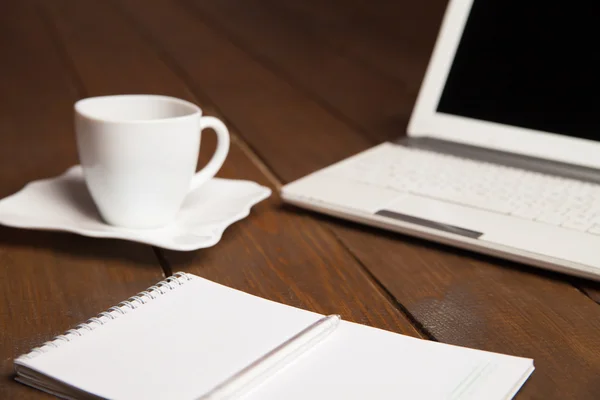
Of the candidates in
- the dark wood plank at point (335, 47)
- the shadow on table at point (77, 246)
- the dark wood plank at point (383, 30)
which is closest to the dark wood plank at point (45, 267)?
the shadow on table at point (77, 246)

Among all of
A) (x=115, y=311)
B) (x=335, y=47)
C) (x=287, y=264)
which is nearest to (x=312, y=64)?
→ (x=335, y=47)

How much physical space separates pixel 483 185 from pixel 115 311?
1.41ft

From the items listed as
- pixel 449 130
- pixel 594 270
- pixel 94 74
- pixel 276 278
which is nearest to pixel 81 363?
pixel 276 278

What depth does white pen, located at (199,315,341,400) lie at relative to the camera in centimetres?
42

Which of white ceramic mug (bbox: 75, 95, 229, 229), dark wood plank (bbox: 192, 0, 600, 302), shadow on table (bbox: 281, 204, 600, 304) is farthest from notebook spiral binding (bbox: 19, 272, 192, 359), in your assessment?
dark wood plank (bbox: 192, 0, 600, 302)

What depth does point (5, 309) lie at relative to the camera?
55 cm

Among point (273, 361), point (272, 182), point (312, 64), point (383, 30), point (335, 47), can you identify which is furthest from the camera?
point (383, 30)

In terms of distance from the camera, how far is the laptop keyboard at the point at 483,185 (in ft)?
2.35

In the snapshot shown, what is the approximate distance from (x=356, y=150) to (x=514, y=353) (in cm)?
52

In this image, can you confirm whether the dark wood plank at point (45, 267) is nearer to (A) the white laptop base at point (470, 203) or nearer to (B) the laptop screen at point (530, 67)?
(A) the white laptop base at point (470, 203)

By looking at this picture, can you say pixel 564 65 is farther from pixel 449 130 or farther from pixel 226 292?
pixel 226 292

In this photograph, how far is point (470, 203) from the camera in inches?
29.2

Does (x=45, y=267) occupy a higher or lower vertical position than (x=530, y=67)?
lower

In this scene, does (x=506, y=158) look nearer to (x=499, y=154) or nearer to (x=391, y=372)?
(x=499, y=154)
